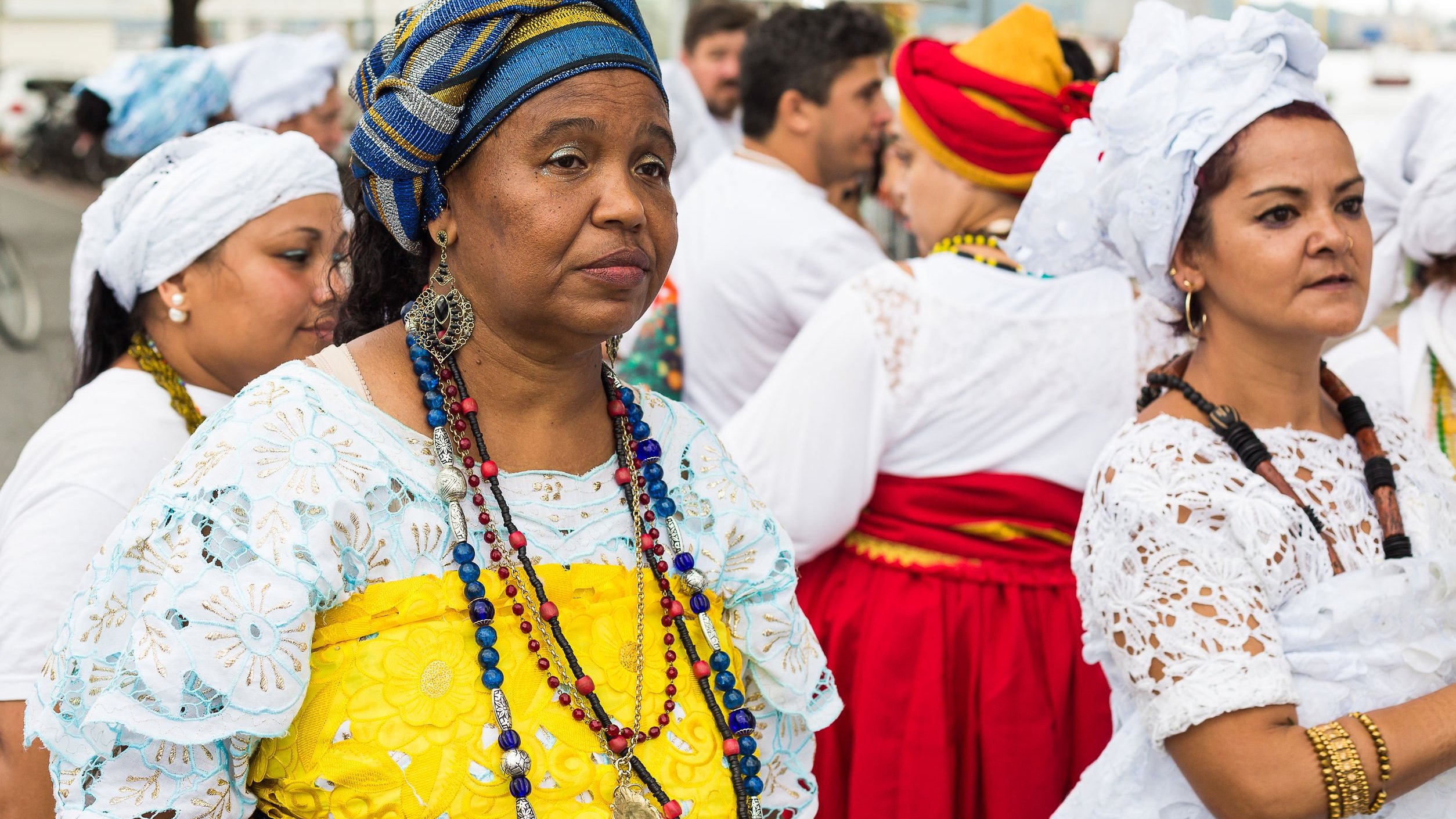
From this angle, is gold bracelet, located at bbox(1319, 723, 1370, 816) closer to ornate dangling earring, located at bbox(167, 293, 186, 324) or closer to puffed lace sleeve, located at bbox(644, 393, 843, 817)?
puffed lace sleeve, located at bbox(644, 393, 843, 817)

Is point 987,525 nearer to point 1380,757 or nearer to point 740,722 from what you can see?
point 1380,757

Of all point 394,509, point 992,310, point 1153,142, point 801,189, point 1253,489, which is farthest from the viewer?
point 801,189

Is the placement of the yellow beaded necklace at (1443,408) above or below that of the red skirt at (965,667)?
above

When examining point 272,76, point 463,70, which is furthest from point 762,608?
point 272,76

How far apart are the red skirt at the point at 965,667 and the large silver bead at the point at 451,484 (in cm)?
166

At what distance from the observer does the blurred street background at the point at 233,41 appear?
8258mm

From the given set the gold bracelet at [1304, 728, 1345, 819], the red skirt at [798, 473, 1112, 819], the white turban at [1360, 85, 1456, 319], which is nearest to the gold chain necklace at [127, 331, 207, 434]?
the red skirt at [798, 473, 1112, 819]

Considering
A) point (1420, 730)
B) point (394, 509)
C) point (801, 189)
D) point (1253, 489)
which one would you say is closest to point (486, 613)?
point (394, 509)

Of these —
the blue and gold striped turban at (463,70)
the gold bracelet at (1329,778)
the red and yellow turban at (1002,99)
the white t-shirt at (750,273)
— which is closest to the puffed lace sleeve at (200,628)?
the blue and gold striped turban at (463,70)

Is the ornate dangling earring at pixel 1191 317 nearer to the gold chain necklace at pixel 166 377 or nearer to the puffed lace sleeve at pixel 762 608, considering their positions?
the puffed lace sleeve at pixel 762 608

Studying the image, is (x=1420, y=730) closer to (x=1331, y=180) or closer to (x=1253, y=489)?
(x=1253, y=489)

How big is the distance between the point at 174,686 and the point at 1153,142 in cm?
184

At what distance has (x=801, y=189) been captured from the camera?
4.57 metres

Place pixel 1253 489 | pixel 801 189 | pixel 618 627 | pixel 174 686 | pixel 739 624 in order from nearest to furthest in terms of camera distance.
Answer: pixel 174 686 → pixel 618 627 → pixel 739 624 → pixel 1253 489 → pixel 801 189
